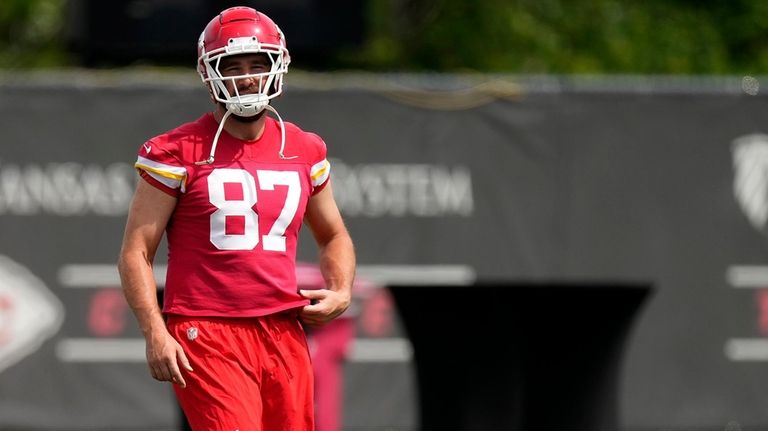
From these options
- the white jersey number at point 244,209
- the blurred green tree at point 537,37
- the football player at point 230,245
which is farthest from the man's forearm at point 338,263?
the blurred green tree at point 537,37

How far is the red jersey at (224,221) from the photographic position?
5340 mm

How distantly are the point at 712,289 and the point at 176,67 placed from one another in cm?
576

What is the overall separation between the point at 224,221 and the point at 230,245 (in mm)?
84

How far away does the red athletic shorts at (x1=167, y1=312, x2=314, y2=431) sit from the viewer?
524cm

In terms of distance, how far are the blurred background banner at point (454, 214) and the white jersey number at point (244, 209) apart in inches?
217

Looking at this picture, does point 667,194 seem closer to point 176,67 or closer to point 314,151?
point 176,67

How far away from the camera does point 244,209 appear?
5371 millimetres

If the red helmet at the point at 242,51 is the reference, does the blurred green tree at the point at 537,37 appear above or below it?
above

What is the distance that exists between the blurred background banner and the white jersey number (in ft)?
18.1

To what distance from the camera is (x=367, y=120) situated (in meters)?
11.2

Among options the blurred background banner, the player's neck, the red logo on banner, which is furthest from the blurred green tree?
the player's neck

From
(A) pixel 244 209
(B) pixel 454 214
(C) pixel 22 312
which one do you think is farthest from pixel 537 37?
(A) pixel 244 209

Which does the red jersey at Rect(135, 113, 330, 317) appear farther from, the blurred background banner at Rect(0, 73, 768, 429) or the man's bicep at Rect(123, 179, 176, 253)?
the blurred background banner at Rect(0, 73, 768, 429)

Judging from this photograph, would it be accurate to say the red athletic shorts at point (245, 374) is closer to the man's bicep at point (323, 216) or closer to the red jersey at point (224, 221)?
the red jersey at point (224, 221)
